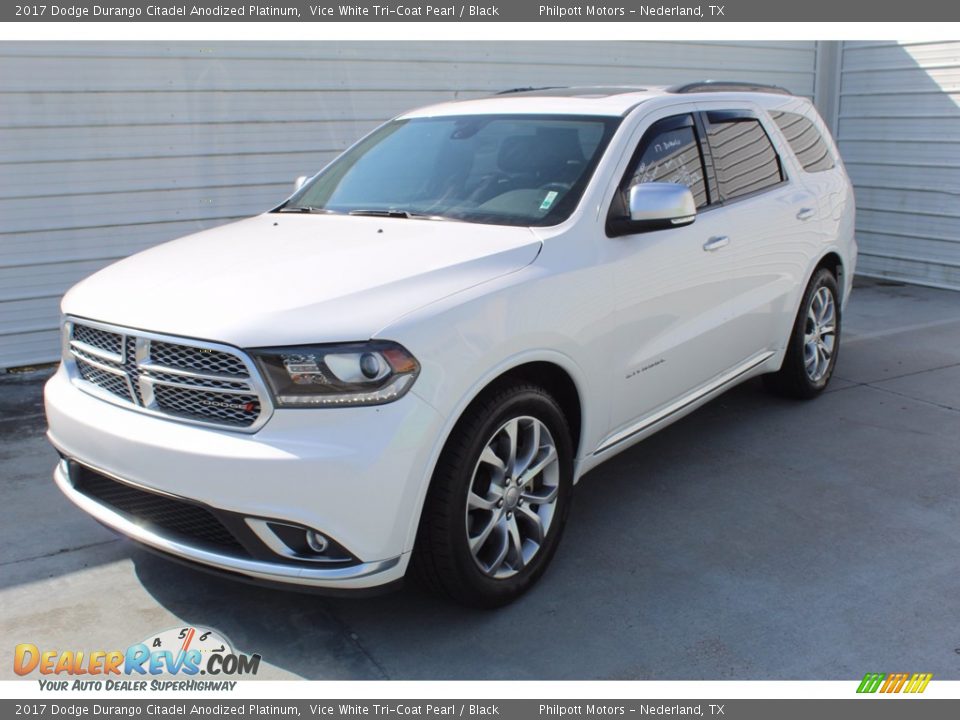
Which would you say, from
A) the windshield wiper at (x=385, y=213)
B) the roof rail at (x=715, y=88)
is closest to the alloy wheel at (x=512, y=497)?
the windshield wiper at (x=385, y=213)

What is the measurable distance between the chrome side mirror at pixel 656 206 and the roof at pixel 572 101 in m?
0.54

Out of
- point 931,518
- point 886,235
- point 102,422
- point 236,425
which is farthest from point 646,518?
point 886,235

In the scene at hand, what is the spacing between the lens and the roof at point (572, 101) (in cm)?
429

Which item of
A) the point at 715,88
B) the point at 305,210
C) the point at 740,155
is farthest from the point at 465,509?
the point at 715,88

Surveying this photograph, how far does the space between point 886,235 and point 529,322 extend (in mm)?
8354

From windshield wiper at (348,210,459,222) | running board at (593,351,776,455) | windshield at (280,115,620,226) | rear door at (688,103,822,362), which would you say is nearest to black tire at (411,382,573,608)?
running board at (593,351,776,455)

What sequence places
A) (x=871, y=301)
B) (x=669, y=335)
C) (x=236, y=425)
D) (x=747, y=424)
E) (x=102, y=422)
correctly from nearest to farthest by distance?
(x=236, y=425), (x=102, y=422), (x=669, y=335), (x=747, y=424), (x=871, y=301)

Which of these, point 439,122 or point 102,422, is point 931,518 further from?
point 102,422

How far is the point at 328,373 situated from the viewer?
113 inches

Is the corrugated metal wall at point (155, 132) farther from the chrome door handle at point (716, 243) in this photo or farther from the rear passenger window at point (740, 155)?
the chrome door handle at point (716, 243)

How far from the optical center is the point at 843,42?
1061cm

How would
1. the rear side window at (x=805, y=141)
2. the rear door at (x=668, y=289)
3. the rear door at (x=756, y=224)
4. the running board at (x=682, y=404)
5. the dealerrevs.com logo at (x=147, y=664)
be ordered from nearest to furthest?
the dealerrevs.com logo at (x=147, y=664)
the rear door at (x=668, y=289)
the running board at (x=682, y=404)
the rear door at (x=756, y=224)
the rear side window at (x=805, y=141)
